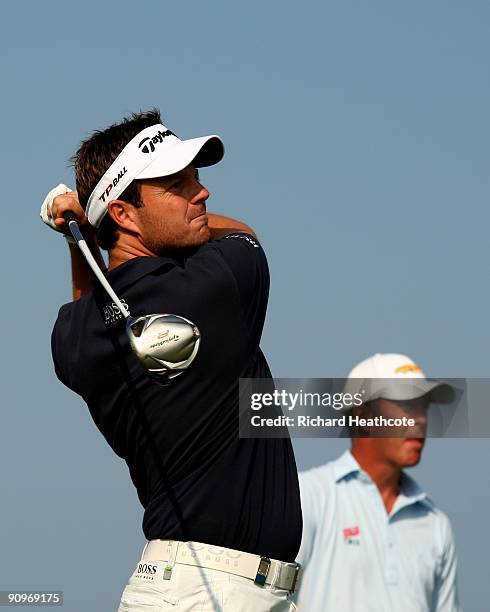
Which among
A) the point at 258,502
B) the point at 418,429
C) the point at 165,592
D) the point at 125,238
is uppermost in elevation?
the point at 125,238

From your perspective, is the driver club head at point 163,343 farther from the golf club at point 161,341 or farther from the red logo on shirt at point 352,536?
the red logo on shirt at point 352,536

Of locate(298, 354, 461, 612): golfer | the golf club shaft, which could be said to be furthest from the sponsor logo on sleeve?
locate(298, 354, 461, 612): golfer

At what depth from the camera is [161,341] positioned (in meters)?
5.71

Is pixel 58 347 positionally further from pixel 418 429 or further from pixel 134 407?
pixel 418 429

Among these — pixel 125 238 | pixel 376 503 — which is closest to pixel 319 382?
pixel 376 503

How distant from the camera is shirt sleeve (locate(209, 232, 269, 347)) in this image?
20.0 ft

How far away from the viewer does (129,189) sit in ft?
20.7

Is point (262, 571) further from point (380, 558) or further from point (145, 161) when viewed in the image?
point (145, 161)

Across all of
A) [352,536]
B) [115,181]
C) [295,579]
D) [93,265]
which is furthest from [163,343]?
[352,536]

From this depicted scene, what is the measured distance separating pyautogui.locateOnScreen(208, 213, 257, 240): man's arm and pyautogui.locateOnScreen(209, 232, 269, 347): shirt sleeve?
0.22m

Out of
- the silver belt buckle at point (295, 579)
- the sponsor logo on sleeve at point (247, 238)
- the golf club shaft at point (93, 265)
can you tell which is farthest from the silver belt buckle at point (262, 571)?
the sponsor logo on sleeve at point (247, 238)

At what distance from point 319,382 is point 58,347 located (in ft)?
6.43

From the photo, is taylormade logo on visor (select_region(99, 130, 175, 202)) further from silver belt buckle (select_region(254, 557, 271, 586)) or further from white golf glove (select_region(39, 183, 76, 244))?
silver belt buckle (select_region(254, 557, 271, 586))

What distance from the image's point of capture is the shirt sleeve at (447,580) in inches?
256
